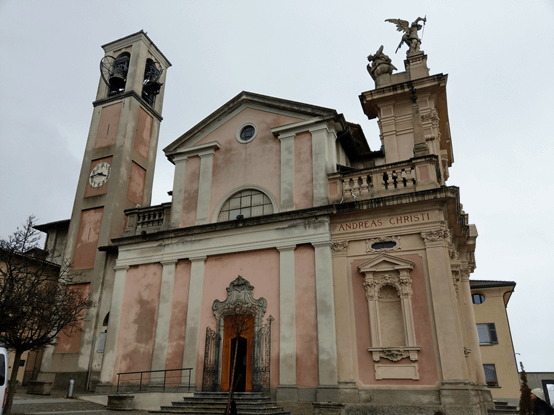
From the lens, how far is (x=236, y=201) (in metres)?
17.9

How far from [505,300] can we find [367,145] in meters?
16.9

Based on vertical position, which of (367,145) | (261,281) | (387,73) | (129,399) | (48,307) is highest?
(387,73)

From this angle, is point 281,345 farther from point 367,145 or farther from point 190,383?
point 367,145

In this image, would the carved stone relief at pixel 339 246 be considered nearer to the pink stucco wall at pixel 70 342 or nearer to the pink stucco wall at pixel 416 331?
the pink stucco wall at pixel 416 331

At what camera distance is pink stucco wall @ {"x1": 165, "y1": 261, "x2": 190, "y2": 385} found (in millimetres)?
16109

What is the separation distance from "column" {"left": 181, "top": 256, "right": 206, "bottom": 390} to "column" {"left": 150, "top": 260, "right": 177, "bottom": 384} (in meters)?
0.86

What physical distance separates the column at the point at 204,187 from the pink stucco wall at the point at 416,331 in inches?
258

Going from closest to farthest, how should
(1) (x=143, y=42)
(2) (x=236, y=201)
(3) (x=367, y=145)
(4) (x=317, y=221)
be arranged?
(4) (x=317, y=221) → (2) (x=236, y=201) → (3) (x=367, y=145) → (1) (x=143, y=42)

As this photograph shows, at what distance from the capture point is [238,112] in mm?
19391

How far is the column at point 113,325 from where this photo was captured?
16.8 metres

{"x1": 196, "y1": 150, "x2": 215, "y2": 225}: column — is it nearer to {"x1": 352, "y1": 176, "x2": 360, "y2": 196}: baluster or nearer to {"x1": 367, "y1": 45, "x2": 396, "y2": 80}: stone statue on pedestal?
{"x1": 352, "y1": 176, "x2": 360, "y2": 196}: baluster

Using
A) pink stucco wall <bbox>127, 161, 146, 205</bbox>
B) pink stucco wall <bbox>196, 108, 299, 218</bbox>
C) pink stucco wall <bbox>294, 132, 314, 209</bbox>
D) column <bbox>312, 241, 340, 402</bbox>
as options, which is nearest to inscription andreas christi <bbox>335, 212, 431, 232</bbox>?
column <bbox>312, 241, 340, 402</bbox>

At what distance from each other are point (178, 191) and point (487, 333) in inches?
866

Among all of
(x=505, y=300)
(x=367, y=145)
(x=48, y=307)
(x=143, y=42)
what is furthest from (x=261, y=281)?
(x=505, y=300)
